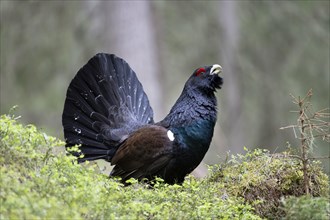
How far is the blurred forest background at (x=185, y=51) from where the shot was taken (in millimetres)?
11547

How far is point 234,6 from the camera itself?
51.7ft

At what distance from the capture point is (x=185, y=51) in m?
15.3

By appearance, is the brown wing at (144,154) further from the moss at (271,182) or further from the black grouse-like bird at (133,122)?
the moss at (271,182)

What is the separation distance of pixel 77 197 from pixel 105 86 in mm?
3514

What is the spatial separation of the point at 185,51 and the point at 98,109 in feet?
28.7

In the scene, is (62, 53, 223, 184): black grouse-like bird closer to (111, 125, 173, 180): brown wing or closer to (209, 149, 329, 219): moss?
(111, 125, 173, 180): brown wing

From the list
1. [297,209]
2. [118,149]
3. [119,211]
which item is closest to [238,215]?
[297,209]

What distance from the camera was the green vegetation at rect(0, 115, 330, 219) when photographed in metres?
3.30

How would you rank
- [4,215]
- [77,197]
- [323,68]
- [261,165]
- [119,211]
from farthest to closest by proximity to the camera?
1. [323,68]
2. [261,165]
3. [119,211]
4. [77,197]
5. [4,215]

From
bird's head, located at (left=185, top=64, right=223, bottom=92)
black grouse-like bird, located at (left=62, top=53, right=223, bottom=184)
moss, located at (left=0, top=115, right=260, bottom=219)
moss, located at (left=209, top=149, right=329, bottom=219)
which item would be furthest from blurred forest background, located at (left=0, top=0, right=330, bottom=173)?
moss, located at (left=0, top=115, right=260, bottom=219)

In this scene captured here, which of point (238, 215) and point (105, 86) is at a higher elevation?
point (105, 86)

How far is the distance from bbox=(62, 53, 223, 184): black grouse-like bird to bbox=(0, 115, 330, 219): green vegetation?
1.85 feet

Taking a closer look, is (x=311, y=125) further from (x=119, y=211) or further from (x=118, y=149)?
(x=118, y=149)

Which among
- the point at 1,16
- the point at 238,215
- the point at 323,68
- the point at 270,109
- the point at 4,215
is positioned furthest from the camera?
the point at 270,109
